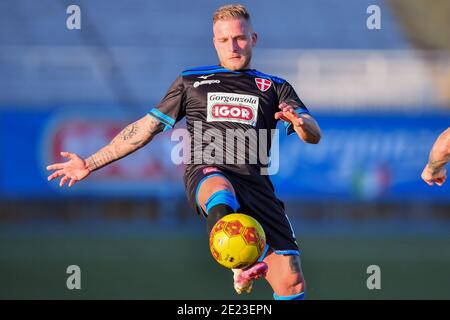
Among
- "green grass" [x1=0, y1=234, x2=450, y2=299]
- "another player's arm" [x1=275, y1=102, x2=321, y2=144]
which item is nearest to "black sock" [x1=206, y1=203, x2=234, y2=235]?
"another player's arm" [x1=275, y1=102, x2=321, y2=144]

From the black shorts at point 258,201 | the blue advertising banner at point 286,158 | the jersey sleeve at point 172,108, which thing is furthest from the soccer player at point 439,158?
the blue advertising banner at point 286,158

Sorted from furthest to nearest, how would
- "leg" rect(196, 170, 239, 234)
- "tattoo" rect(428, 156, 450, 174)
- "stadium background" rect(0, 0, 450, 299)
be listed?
"stadium background" rect(0, 0, 450, 299) → "tattoo" rect(428, 156, 450, 174) → "leg" rect(196, 170, 239, 234)

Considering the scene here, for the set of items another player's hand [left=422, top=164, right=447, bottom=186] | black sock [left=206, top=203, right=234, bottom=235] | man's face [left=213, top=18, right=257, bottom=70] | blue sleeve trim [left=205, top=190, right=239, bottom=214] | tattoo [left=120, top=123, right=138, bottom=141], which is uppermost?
man's face [left=213, top=18, right=257, bottom=70]

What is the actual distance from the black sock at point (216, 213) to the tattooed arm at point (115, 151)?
943 mm

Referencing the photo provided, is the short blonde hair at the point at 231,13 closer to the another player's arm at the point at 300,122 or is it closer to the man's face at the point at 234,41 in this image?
the man's face at the point at 234,41

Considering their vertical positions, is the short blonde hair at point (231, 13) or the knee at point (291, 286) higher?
the short blonde hair at point (231, 13)

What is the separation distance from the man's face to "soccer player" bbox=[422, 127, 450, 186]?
57.5 inches

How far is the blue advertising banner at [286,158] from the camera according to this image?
1272cm

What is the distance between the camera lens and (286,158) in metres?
12.9

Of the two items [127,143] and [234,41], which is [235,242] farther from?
[234,41]

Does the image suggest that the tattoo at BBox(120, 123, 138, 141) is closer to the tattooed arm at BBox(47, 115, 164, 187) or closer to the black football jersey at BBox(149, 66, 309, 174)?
the tattooed arm at BBox(47, 115, 164, 187)

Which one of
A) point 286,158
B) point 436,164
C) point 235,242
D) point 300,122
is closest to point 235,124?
point 300,122

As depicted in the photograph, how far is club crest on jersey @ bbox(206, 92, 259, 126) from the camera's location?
5.82m

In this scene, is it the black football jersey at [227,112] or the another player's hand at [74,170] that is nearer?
the black football jersey at [227,112]
